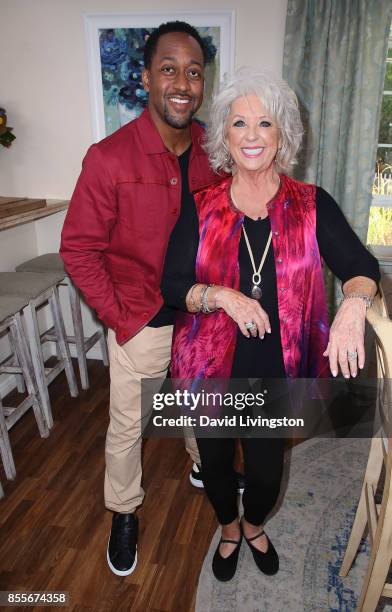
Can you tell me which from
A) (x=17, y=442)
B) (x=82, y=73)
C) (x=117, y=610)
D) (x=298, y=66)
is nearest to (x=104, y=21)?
(x=82, y=73)

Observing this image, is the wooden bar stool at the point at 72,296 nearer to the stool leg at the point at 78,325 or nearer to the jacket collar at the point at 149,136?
the stool leg at the point at 78,325

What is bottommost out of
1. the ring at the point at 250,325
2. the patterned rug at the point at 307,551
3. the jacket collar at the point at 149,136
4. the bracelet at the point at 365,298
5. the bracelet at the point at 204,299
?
the patterned rug at the point at 307,551

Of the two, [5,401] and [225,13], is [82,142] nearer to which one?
[225,13]

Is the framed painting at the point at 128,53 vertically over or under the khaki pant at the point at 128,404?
over

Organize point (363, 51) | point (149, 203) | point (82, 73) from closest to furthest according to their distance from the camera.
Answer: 1. point (149, 203)
2. point (363, 51)
3. point (82, 73)

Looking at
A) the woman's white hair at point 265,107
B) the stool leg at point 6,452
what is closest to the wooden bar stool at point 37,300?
the stool leg at point 6,452

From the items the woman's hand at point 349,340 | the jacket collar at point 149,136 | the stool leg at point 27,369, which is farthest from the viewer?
the stool leg at point 27,369

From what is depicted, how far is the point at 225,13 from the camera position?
2.56 m

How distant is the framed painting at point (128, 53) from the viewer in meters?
2.60

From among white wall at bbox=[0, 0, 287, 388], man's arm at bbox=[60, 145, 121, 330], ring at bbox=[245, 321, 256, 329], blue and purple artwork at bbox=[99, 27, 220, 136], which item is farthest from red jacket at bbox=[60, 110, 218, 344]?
white wall at bbox=[0, 0, 287, 388]

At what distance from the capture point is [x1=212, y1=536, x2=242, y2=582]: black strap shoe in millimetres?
1706

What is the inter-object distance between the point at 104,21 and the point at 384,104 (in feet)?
5.47

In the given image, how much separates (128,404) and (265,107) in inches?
43.1

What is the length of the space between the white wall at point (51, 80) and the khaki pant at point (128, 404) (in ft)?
4.82
